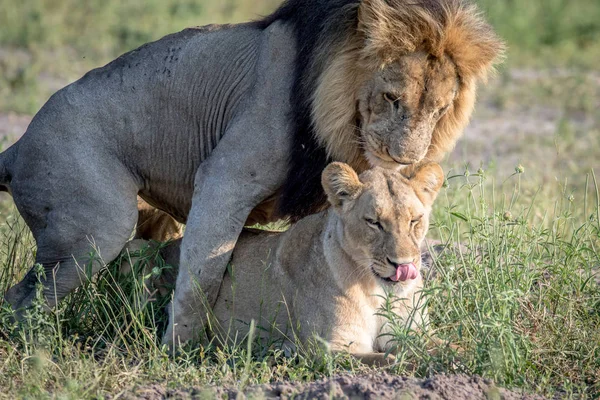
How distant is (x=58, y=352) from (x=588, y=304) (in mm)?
2370

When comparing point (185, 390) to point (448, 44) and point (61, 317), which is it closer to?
point (61, 317)

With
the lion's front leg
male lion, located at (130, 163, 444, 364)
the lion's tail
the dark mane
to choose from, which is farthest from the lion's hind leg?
the dark mane

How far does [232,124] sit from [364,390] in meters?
1.58

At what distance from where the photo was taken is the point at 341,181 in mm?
4270

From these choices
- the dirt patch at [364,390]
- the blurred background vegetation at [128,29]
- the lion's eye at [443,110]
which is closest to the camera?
the dirt patch at [364,390]

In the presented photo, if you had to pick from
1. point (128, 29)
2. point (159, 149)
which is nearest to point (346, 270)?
point (159, 149)

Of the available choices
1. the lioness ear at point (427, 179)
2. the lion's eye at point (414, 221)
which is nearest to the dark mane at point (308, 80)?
the lioness ear at point (427, 179)

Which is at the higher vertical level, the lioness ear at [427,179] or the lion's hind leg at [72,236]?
the lioness ear at [427,179]

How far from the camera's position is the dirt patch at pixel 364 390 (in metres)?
3.55

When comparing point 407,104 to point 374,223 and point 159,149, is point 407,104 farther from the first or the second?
point 159,149

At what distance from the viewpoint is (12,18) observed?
12164 mm

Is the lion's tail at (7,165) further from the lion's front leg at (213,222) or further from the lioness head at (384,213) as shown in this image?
the lioness head at (384,213)

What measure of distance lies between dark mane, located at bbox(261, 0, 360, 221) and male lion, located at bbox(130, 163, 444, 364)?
0.18 m

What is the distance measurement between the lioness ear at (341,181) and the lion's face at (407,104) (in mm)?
180
